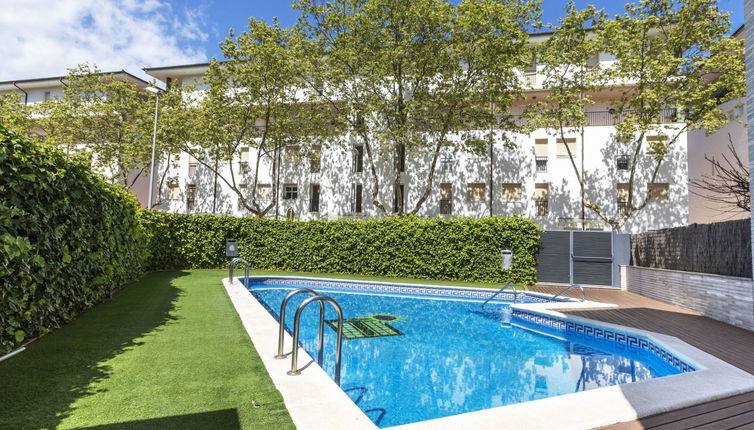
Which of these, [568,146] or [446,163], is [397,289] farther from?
[568,146]

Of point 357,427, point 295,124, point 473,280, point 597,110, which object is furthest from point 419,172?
point 357,427

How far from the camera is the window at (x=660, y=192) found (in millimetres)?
22422

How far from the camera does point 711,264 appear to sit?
9.47 m

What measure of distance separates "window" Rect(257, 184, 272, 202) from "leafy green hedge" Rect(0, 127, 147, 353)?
20685mm

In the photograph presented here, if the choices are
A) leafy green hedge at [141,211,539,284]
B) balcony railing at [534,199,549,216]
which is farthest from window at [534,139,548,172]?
leafy green hedge at [141,211,539,284]

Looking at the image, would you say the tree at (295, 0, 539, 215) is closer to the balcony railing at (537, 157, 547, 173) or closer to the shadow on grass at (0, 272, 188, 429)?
the balcony railing at (537, 157, 547, 173)

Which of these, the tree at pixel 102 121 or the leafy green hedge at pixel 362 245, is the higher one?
the tree at pixel 102 121

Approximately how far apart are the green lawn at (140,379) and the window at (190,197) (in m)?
25.1

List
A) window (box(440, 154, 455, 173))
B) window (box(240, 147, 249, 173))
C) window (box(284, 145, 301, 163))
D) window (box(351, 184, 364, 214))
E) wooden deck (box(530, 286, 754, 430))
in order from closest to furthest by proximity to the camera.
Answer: wooden deck (box(530, 286, 754, 430))
window (box(440, 154, 455, 173))
window (box(351, 184, 364, 214))
window (box(284, 145, 301, 163))
window (box(240, 147, 249, 173))

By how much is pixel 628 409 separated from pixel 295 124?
21.6 m

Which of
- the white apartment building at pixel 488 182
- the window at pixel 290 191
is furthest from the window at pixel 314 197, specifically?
the window at pixel 290 191

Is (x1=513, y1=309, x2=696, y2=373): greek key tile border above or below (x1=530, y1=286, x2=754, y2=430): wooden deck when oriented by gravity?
below

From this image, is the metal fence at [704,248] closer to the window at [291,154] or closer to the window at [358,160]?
the window at [358,160]

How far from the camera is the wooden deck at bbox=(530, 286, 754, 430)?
3363 millimetres
